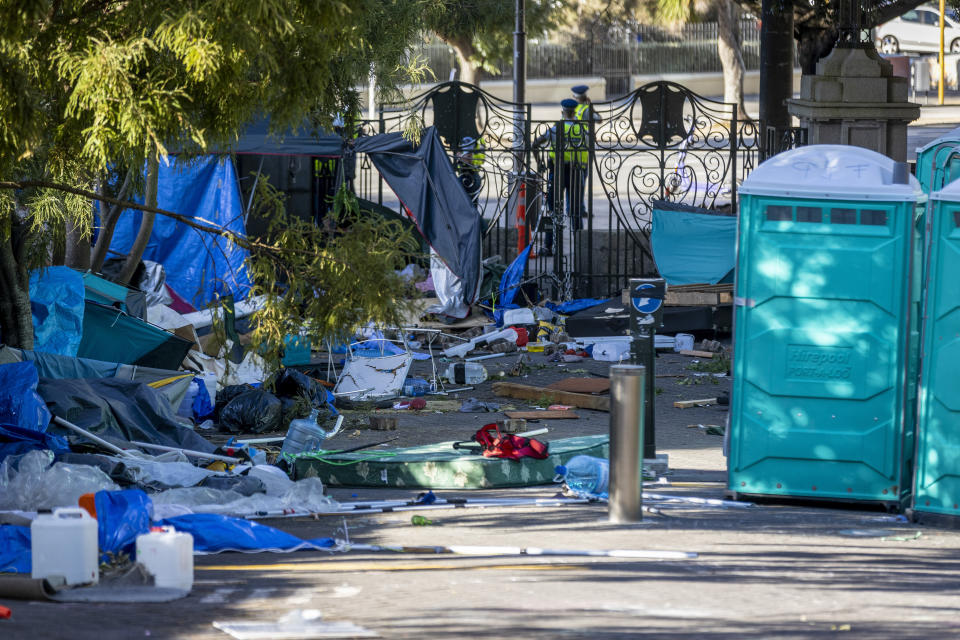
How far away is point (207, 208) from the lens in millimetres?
15359

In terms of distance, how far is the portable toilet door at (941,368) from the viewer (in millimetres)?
6480

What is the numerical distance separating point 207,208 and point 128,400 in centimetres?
676

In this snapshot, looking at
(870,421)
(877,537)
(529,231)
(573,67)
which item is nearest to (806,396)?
(870,421)

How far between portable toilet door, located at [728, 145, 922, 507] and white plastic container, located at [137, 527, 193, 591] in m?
3.20

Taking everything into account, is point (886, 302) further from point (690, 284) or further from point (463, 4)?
point (463, 4)

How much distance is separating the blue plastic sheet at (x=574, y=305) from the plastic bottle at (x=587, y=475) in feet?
25.1

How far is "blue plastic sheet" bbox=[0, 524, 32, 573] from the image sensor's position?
222 inches

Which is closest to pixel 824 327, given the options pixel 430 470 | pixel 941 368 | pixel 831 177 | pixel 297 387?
pixel 941 368

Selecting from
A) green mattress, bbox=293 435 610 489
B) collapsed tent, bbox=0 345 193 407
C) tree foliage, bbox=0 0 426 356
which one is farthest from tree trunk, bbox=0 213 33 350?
green mattress, bbox=293 435 610 489

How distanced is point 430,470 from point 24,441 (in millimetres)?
2501

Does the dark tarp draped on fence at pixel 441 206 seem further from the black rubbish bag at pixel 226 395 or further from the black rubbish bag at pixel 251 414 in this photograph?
the black rubbish bag at pixel 251 414

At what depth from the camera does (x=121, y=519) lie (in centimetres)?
588

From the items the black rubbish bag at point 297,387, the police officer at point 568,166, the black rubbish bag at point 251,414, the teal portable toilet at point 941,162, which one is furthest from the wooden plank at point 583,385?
the police officer at point 568,166

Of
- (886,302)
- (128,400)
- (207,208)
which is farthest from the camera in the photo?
(207,208)
